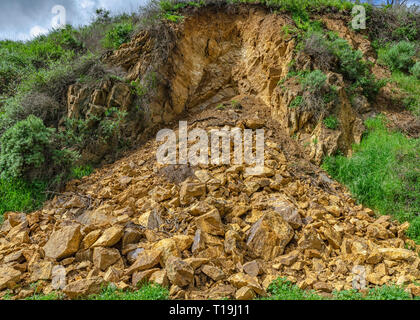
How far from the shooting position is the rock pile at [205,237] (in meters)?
2.70

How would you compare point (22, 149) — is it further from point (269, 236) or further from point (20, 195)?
point (269, 236)

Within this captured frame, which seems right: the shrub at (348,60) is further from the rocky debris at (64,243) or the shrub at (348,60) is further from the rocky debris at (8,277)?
the rocky debris at (8,277)

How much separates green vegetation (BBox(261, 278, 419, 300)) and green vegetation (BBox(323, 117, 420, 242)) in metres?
1.70

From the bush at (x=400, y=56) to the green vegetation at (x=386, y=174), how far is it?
11.5ft

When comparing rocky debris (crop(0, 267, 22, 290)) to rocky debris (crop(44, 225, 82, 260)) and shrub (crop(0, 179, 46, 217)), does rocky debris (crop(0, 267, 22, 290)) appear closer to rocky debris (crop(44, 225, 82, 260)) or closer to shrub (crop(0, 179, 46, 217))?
rocky debris (crop(44, 225, 82, 260))

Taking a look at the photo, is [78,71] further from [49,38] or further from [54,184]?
[49,38]

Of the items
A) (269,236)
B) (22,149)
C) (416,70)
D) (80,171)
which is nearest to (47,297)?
(269,236)

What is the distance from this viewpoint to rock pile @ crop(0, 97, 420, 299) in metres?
2.70

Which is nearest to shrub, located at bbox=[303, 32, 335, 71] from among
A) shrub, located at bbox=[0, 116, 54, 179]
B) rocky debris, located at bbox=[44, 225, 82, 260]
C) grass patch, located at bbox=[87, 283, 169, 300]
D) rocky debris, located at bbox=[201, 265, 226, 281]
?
rocky debris, located at bbox=[201, 265, 226, 281]

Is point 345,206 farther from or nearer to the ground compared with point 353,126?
nearer to the ground

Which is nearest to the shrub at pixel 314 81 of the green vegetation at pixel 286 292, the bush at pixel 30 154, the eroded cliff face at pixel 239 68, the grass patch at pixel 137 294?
the eroded cliff face at pixel 239 68

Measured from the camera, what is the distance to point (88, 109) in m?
5.77

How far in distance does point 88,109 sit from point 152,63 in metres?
2.08
